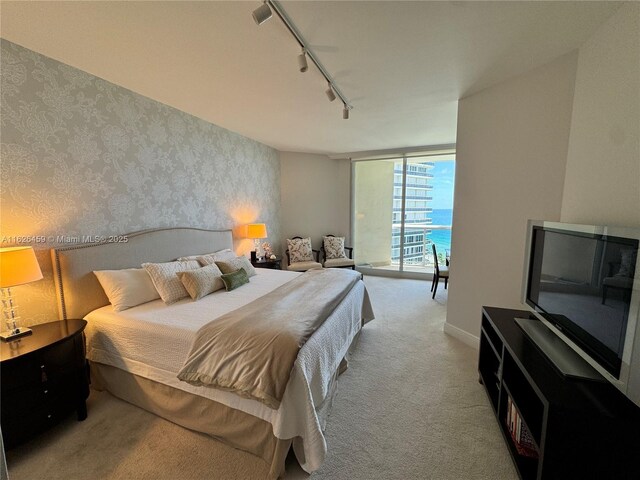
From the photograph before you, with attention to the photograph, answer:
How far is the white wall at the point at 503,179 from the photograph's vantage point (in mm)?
2107

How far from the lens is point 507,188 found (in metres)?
2.45

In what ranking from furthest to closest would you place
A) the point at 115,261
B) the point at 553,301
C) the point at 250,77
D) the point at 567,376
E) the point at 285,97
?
the point at 285,97 < the point at 115,261 < the point at 250,77 < the point at 553,301 < the point at 567,376

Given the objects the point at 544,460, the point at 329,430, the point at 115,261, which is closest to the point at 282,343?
the point at 329,430

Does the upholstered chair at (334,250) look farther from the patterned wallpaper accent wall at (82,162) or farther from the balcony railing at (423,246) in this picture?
the patterned wallpaper accent wall at (82,162)

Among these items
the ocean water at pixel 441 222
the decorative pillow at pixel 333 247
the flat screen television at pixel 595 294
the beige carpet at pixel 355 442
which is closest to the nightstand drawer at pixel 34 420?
the beige carpet at pixel 355 442

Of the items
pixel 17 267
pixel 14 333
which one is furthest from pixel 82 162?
pixel 14 333

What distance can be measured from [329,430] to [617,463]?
1428mm

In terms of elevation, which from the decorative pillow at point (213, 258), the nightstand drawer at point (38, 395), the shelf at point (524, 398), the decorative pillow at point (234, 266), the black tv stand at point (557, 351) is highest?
the decorative pillow at point (213, 258)

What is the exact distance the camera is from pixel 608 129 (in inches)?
64.0

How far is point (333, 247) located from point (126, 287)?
375 centimetres

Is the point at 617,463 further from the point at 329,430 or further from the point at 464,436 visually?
the point at 329,430

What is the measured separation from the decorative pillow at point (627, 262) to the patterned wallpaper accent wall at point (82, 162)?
141 inches

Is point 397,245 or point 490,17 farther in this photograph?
point 397,245

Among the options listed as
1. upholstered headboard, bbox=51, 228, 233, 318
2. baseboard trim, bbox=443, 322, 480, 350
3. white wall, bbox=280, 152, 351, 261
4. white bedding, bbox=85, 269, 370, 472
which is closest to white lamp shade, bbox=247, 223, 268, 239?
upholstered headboard, bbox=51, 228, 233, 318
